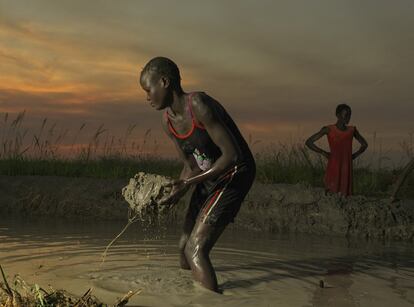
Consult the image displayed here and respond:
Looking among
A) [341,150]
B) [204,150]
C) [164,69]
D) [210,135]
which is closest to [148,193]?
[204,150]

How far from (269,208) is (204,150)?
4.71 metres

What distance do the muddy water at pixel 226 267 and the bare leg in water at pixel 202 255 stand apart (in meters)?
0.11

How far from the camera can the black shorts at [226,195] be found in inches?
194

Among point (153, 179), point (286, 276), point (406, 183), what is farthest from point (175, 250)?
point (406, 183)

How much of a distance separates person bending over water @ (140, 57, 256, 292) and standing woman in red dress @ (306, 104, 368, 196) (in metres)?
4.45

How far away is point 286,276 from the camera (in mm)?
5801

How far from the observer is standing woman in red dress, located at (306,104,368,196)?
9.23 metres

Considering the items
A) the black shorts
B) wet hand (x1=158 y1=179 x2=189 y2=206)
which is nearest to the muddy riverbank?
the black shorts

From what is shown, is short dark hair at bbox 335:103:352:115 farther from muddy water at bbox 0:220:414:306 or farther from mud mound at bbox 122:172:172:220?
mud mound at bbox 122:172:172:220

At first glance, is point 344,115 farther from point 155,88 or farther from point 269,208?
point 155,88

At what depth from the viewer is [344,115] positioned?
9.23 m

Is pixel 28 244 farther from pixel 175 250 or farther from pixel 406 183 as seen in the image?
pixel 406 183

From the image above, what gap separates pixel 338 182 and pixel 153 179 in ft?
16.3

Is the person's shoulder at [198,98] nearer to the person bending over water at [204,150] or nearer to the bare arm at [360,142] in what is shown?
the person bending over water at [204,150]
